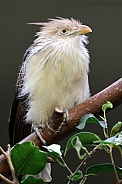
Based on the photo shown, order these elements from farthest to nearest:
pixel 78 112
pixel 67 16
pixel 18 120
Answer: pixel 67 16
pixel 18 120
pixel 78 112

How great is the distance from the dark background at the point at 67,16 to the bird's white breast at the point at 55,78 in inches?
21.5

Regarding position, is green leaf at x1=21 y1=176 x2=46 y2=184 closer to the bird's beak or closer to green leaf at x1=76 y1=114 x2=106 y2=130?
green leaf at x1=76 y1=114 x2=106 y2=130

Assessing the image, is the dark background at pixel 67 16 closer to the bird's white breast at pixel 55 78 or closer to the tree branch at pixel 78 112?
the bird's white breast at pixel 55 78

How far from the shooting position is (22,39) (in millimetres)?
1816

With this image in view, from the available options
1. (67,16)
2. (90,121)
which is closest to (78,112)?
(90,121)

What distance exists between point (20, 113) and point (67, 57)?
25cm

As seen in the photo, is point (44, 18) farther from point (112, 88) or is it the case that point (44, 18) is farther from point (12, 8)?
point (112, 88)

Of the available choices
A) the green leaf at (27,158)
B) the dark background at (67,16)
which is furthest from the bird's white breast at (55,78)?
the dark background at (67,16)

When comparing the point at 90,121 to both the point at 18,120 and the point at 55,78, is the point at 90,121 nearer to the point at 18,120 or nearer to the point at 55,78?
the point at 55,78

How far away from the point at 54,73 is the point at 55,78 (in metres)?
0.01

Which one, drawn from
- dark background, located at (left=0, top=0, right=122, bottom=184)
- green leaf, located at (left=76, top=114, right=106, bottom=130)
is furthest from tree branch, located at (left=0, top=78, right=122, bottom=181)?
dark background, located at (left=0, top=0, right=122, bottom=184)

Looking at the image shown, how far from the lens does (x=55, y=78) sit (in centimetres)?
110

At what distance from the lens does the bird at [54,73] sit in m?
1.11

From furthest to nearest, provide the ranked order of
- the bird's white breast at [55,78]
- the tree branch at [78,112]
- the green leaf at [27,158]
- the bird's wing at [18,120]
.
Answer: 1. the bird's wing at [18,120]
2. the bird's white breast at [55,78]
3. the tree branch at [78,112]
4. the green leaf at [27,158]
